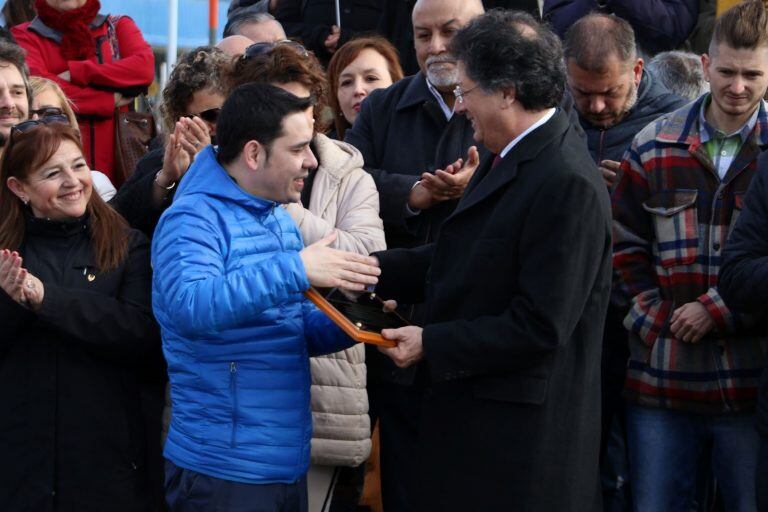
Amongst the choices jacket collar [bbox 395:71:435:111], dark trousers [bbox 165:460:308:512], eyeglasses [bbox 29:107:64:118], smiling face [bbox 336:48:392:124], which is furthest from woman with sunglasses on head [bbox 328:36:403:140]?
dark trousers [bbox 165:460:308:512]

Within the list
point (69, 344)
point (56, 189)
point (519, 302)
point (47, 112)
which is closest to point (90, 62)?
point (47, 112)

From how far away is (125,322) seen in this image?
4.25 m

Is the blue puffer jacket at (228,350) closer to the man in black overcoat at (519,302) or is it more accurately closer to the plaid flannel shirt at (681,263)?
the man in black overcoat at (519,302)

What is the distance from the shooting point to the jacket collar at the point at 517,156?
3.61 meters

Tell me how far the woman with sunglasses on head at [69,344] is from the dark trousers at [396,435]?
92 centimetres

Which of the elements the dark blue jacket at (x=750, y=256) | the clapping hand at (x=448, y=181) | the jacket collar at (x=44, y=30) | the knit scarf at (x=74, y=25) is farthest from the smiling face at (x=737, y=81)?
the jacket collar at (x=44, y=30)

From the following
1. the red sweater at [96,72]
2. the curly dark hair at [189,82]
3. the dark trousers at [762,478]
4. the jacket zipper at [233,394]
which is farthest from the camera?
the red sweater at [96,72]

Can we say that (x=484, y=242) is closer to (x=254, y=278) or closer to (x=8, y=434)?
(x=254, y=278)

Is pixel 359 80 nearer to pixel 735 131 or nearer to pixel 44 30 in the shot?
pixel 735 131

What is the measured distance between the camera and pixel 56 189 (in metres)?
4.40

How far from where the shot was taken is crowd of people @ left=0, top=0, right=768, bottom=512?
Answer: 11.8 feet

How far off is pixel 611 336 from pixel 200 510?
2.02 metres

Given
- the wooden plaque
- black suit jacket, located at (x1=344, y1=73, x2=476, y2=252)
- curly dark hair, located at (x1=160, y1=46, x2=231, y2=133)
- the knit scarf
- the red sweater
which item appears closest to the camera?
the wooden plaque

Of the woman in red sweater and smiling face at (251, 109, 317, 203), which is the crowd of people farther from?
the woman in red sweater
